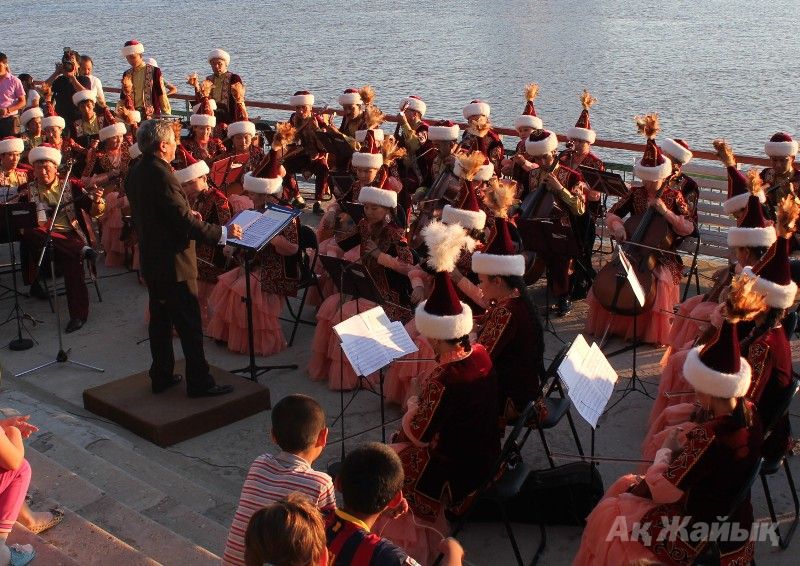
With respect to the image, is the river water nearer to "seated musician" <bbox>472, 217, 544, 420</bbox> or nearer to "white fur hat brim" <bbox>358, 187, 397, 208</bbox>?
"white fur hat brim" <bbox>358, 187, 397, 208</bbox>

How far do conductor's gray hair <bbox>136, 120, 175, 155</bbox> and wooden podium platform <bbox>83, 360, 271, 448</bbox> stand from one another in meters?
1.86

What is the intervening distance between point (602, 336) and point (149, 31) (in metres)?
56.7

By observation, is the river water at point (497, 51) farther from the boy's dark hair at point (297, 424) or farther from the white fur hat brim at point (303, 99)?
the boy's dark hair at point (297, 424)

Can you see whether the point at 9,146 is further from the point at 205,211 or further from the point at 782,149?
the point at 782,149

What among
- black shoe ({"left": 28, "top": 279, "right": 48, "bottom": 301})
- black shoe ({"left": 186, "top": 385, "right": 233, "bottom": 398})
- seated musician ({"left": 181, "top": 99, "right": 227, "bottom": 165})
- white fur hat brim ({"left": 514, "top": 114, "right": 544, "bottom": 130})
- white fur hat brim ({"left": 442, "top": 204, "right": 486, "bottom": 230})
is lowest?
black shoe ({"left": 28, "top": 279, "right": 48, "bottom": 301})

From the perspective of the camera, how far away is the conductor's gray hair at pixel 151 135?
23.0ft

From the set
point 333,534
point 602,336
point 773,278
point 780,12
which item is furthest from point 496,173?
point 780,12

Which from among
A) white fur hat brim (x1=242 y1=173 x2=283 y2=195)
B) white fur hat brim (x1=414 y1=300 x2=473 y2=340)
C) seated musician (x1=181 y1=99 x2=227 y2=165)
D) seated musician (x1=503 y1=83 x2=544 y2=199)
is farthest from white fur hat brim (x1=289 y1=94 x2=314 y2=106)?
white fur hat brim (x1=414 y1=300 x2=473 y2=340)

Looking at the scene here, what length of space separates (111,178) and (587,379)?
7182mm

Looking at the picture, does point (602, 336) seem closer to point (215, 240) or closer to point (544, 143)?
point (544, 143)

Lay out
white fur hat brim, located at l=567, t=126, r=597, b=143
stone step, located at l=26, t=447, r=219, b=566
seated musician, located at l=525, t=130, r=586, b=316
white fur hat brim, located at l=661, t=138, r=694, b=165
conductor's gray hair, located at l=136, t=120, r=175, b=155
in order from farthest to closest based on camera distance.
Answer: white fur hat brim, located at l=567, t=126, r=597, b=143 → seated musician, located at l=525, t=130, r=586, b=316 → white fur hat brim, located at l=661, t=138, r=694, b=165 → conductor's gray hair, located at l=136, t=120, r=175, b=155 → stone step, located at l=26, t=447, r=219, b=566

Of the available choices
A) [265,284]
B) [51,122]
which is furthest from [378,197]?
[51,122]

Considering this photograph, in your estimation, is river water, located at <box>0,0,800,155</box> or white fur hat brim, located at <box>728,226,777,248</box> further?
river water, located at <box>0,0,800,155</box>

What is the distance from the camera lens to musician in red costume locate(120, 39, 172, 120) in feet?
48.3
